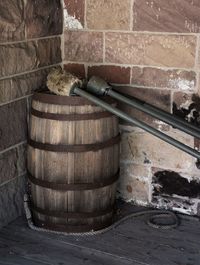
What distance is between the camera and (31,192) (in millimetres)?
2299

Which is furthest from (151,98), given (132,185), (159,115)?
(132,185)

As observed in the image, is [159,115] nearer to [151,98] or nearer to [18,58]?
[151,98]

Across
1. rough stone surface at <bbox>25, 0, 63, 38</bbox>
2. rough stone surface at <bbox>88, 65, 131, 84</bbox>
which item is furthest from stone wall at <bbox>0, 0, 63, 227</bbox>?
rough stone surface at <bbox>88, 65, 131, 84</bbox>

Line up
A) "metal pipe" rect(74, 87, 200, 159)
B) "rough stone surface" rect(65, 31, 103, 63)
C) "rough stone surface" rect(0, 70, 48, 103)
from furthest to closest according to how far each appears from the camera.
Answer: "rough stone surface" rect(65, 31, 103, 63), "rough stone surface" rect(0, 70, 48, 103), "metal pipe" rect(74, 87, 200, 159)

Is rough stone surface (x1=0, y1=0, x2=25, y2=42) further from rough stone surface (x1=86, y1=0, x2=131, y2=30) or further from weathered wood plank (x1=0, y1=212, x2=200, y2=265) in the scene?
weathered wood plank (x1=0, y1=212, x2=200, y2=265)

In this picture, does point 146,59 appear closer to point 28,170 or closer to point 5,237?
point 28,170

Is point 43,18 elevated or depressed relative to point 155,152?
elevated

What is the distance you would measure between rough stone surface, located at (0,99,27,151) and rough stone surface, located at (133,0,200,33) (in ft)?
2.39

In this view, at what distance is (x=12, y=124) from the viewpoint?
2.28 m

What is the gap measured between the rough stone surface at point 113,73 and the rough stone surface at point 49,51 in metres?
0.21

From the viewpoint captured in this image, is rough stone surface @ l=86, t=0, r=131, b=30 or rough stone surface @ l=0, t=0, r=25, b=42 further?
rough stone surface @ l=86, t=0, r=131, b=30

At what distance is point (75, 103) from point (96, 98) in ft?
0.34

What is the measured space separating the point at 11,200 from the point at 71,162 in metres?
0.44

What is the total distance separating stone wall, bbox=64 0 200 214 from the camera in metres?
2.33
